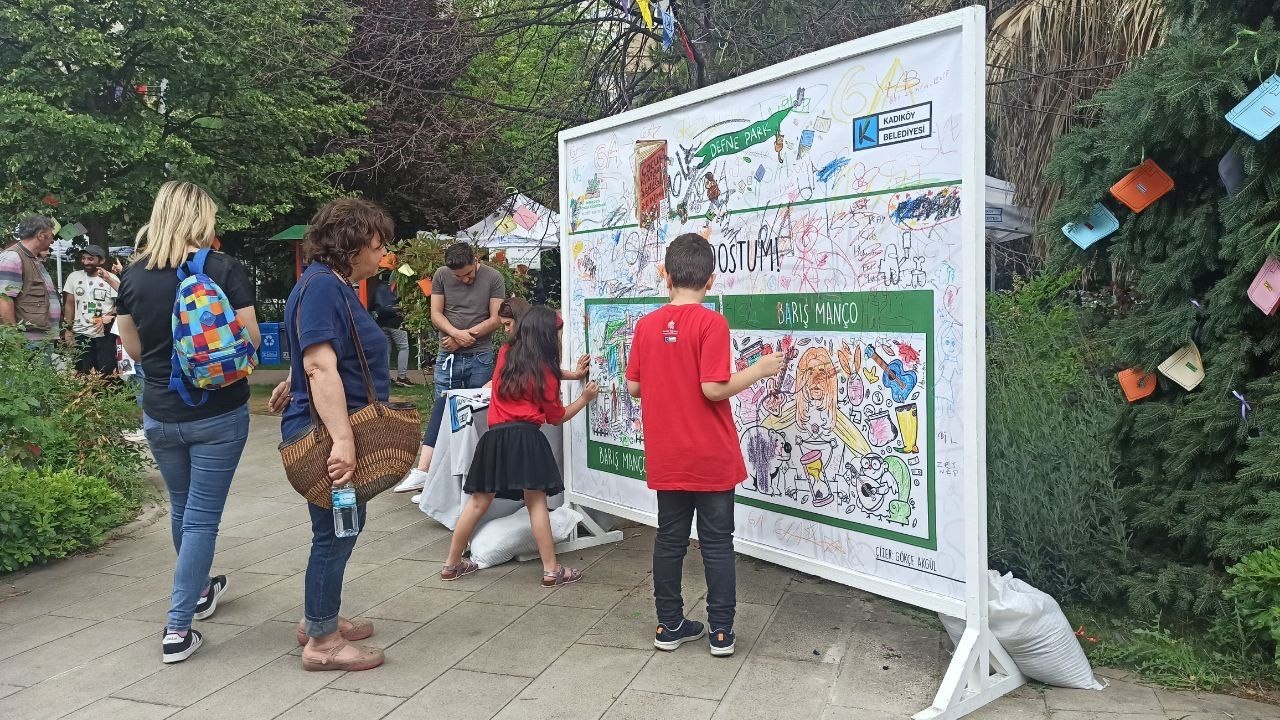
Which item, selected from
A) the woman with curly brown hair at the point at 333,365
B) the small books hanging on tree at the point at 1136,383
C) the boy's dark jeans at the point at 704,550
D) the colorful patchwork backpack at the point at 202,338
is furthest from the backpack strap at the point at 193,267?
the small books hanging on tree at the point at 1136,383

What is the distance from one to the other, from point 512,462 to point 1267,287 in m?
3.37

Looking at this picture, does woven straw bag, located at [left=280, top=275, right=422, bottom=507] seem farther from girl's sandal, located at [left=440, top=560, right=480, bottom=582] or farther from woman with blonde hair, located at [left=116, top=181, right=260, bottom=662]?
girl's sandal, located at [left=440, top=560, right=480, bottom=582]

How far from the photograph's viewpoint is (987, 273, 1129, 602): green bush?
4289 mm

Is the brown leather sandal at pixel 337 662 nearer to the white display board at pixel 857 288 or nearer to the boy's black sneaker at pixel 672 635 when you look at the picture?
the boy's black sneaker at pixel 672 635

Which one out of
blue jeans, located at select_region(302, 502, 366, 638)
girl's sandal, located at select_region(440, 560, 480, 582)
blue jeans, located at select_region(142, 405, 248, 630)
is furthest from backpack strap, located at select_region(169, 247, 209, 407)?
girl's sandal, located at select_region(440, 560, 480, 582)

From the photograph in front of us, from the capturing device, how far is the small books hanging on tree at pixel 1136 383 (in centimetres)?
436

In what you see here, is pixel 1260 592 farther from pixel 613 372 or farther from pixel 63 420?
pixel 63 420

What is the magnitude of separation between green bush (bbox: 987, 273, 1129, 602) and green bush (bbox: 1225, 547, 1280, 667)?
595mm

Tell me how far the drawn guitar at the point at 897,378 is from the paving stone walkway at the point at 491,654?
1.10 meters

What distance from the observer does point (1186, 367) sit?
165 inches

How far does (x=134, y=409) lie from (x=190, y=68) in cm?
933

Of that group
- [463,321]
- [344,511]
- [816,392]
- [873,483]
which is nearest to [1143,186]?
[816,392]

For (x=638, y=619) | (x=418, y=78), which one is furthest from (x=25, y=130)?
(x=638, y=619)

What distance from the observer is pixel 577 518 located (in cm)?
579
